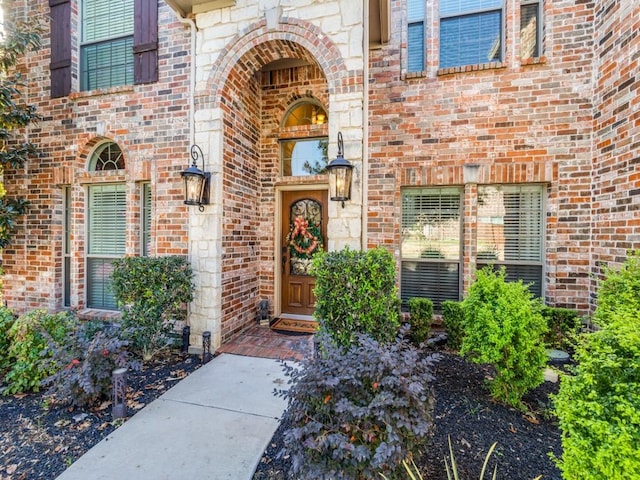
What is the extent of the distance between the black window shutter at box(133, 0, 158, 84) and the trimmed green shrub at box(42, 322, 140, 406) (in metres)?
3.71

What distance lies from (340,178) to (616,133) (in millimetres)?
3222

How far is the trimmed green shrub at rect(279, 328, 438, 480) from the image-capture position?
160cm

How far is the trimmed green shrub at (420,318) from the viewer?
13.4ft

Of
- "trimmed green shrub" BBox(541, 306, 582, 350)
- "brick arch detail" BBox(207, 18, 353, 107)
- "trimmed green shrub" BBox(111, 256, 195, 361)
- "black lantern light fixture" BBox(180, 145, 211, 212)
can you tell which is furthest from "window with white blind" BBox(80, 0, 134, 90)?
"trimmed green shrub" BBox(541, 306, 582, 350)

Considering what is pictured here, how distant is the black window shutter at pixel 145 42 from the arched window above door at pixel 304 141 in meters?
2.05

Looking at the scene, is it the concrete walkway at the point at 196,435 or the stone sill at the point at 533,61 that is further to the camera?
the stone sill at the point at 533,61

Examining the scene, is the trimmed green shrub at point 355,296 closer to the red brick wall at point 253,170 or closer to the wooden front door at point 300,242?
the red brick wall at point 253,170

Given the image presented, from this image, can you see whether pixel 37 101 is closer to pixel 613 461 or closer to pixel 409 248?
pixel 409 248

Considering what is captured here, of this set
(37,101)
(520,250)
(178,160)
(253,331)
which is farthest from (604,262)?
(37,101)

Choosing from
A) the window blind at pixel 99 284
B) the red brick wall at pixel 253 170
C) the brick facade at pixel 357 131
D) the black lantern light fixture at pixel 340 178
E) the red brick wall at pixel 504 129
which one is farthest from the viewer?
the window blind at pixel 99 284

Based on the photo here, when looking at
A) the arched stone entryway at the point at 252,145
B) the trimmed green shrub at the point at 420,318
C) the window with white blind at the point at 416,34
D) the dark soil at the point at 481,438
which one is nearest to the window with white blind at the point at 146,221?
the arched stone entryway at the point at 252,145

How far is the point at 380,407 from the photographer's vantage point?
1.66 m

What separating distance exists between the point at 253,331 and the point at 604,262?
4.64 meters

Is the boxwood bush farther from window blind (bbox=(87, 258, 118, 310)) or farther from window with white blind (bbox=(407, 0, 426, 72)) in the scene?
window blind (bbox=(87, 258, 118, 310))
